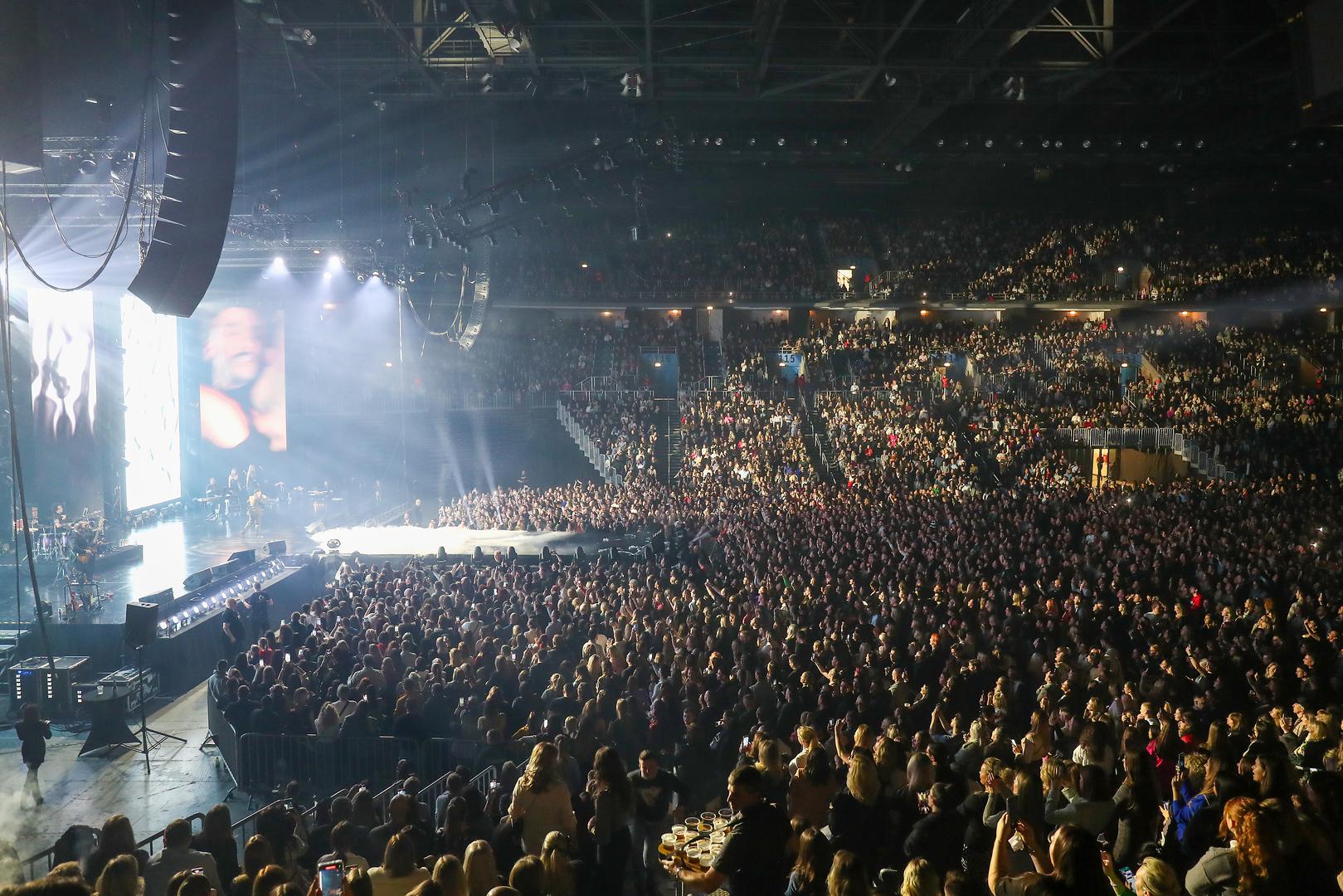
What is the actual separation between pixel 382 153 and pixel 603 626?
20797 millimetres

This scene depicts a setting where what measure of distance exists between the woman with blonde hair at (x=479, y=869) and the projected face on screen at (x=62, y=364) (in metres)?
16.7

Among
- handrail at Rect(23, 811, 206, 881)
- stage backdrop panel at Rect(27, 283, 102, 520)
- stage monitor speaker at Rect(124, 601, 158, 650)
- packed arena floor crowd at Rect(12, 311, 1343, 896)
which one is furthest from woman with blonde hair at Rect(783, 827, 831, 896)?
stage backdrop panel at Rect(27, 283, 102, 520)

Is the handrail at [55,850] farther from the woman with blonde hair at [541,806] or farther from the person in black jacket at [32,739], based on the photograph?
the woman with blonde hair at [541,806]

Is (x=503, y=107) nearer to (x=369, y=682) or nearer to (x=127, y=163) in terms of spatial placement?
(x=127, y=163)

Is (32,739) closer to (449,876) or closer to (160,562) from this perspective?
(449,876)

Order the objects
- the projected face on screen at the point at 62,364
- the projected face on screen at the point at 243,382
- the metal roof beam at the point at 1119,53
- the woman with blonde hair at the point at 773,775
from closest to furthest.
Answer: the woman with blonde hair at the point at 773,775 → the metal roof beam at the point at 1119,53 → the projected face on screen at the point at 62,364 → the projected face on screen at the point at 243,382

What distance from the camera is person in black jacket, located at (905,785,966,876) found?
13.6 ft

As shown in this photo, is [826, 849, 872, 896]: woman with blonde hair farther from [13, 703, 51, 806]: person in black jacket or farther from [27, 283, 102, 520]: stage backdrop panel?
[27, 283, 102, 520]: stage backdrop panel

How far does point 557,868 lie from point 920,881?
1.62 m

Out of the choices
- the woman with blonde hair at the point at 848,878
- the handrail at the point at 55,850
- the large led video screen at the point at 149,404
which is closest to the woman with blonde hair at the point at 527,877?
the woman with blonde hair at the point at 848,878

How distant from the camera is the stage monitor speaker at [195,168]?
617cm

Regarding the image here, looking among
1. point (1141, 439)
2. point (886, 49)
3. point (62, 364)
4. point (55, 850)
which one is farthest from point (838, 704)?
point (1141, 439)

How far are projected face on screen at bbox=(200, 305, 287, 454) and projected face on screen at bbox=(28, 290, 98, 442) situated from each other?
7.35 metres

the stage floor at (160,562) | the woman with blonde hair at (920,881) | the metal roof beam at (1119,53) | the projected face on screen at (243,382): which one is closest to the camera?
the woman with blonde hair at (920,881)
